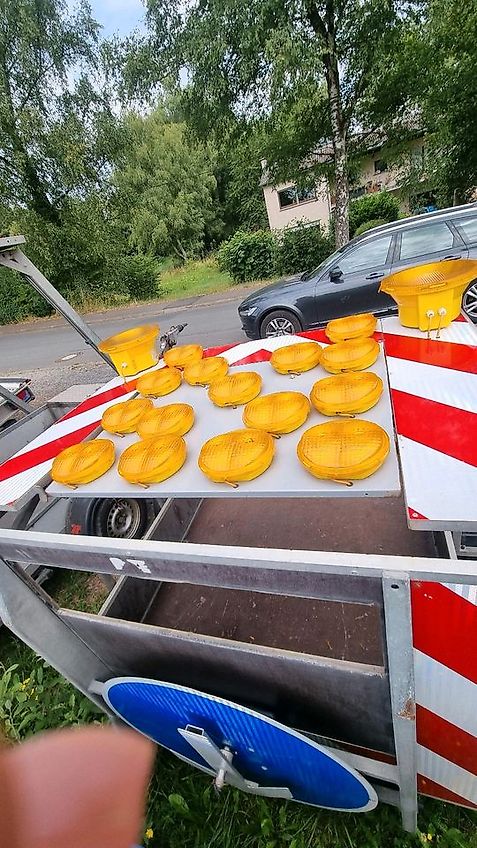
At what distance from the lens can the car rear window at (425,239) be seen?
5.36 m

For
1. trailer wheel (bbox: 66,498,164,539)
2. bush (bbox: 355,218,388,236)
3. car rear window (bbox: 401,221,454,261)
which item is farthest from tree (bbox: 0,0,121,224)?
trailer wheel (bbox: 66,498,164,539)

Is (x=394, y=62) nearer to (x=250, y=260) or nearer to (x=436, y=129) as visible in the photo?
(x=436, y=129)

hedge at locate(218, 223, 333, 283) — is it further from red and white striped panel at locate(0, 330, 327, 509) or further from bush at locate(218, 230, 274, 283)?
red and white striped panel at locate(0, 330, 327, 509)

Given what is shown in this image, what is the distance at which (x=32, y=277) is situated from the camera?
296cm

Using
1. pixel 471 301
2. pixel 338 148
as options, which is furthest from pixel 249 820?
pixel 338 148

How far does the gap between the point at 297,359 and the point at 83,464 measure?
105 cm

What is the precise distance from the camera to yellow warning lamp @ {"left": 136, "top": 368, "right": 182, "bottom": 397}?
6.49 feet

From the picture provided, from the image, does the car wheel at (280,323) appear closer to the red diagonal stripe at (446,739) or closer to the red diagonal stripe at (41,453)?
the red diagonal stripe at (41,453)

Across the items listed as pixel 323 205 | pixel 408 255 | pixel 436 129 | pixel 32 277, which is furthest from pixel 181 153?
pixel 32 277

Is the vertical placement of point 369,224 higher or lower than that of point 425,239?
lower

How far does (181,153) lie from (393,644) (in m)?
29.6

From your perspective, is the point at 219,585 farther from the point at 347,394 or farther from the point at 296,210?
the point at 296,210

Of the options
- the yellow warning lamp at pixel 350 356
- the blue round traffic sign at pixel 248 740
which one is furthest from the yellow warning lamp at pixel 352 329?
the blue round traffic sign at pixel 248 740

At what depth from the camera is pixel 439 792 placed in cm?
148
